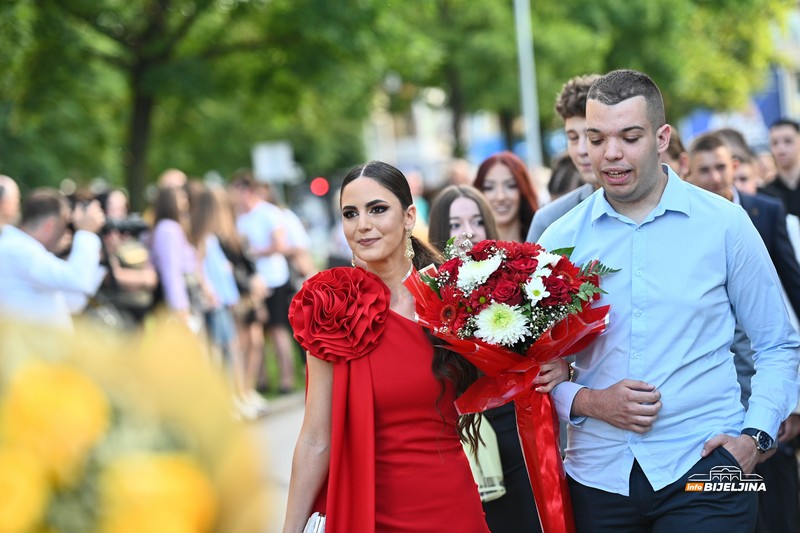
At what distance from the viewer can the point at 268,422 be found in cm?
1148

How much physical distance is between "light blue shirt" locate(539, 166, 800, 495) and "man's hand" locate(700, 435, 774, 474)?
41mm

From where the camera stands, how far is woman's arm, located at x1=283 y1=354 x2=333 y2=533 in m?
3.72

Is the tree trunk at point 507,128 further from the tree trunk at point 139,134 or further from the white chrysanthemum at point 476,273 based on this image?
the white chrysanthemum at point 476,273

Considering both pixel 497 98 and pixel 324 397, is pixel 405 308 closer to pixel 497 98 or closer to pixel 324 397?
pixel 324 397

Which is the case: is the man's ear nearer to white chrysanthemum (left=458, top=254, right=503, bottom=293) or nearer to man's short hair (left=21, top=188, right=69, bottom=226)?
white chrysanthemum (left=458, top=254, right=503, bottom=293)

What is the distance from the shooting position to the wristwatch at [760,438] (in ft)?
11.4

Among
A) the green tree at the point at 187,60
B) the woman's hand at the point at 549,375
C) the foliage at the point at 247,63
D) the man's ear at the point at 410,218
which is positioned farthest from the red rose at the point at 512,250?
the green tree at the point at 187,60

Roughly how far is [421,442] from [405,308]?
0.48 meters

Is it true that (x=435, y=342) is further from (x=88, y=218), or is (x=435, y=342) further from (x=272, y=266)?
(x=272, y=266)

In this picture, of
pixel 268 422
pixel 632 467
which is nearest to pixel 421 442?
pixel 632 467

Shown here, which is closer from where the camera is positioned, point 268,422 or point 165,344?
point 165,344

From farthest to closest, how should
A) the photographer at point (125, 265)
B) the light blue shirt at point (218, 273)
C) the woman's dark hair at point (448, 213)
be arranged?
1. the light blue shirt at point (218, 273)
2. the photographer at point (125, 265)
3. the woman's dark hair at point (448, 213)

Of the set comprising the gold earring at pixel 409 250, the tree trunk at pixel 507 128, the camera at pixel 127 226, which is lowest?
the gold earring at pixel 409 250

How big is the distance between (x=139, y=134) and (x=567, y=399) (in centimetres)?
1812
